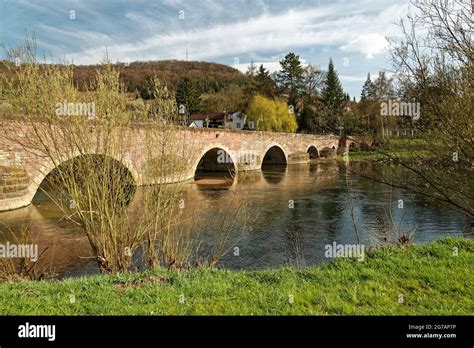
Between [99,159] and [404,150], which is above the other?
[404,150]

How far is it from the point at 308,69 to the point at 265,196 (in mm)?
47936

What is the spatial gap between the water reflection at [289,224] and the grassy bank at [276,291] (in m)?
1.73

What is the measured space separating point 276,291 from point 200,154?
879 inches

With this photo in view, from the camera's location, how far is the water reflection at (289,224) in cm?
928

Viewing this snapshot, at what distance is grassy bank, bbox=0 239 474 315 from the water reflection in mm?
1727

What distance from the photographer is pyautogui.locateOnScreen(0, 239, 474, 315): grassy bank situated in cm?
432

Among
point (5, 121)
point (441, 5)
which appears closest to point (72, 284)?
point (441, 5)

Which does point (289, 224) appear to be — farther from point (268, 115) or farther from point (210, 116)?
point (210, 116)

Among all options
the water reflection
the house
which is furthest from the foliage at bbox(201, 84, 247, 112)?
the water reflection

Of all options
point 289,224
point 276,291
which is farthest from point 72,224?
point 276,291

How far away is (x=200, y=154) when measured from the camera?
26938 millimetres

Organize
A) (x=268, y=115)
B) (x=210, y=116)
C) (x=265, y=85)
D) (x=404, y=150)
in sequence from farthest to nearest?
(x=210, y=116), (x=265, y=85), (x=268, y=115), (x=404, y=150)

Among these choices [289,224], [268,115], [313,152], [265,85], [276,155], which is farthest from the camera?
[265,85]

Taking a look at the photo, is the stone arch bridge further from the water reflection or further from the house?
the house
